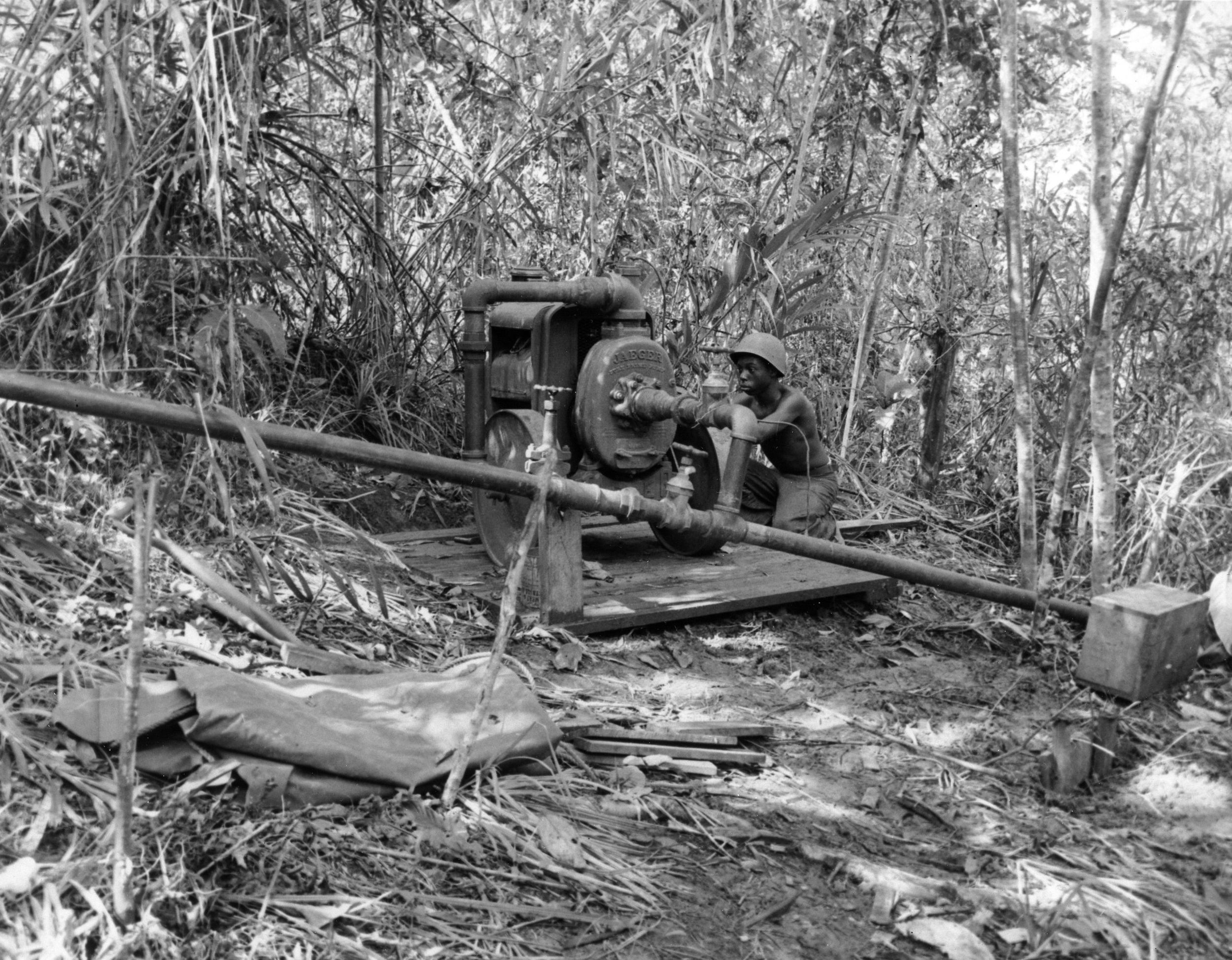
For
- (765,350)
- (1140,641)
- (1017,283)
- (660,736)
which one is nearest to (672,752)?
(660,736)

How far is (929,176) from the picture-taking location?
29.8 feet

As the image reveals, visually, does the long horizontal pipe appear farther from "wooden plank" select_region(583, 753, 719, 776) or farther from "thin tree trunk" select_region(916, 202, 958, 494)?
"thin tree trunk" select_region(916, 202, 958, 494)

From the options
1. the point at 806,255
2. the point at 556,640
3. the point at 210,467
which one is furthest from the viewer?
the point at 806,255

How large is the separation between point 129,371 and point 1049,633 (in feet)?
11.8

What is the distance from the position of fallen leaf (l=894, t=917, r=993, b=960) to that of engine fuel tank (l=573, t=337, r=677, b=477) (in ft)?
8.62

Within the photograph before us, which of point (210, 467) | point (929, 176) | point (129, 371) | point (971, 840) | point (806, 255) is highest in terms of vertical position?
point (929, 176)

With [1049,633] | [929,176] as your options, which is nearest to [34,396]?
[1049,633]

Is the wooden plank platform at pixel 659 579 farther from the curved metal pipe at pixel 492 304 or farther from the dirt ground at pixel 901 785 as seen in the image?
the curved metal pipe at pixel 492 304

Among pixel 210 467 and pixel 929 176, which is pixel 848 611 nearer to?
pixel 210 467

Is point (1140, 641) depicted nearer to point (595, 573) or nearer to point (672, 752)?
point (672, 752)

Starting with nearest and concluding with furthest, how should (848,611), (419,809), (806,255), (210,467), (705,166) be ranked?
(419,809), (210,467), (848,611), (705,166), (806,255)

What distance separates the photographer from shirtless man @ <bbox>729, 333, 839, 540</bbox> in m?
5.41

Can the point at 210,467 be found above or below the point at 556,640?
above

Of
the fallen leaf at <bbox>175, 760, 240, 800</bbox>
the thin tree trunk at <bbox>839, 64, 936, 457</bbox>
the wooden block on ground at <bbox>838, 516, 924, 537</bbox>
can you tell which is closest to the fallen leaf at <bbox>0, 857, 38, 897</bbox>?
the fallen leaf at <bbox>175, 760, 240, 800</bbox>
